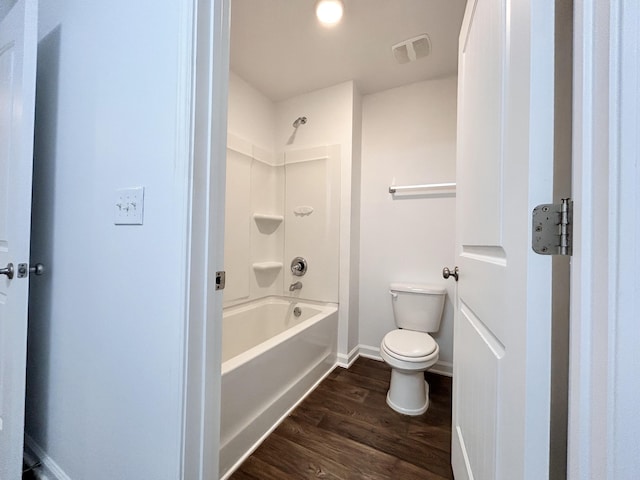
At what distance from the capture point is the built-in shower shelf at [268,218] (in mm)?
2244

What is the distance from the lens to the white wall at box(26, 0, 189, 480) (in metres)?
0.69

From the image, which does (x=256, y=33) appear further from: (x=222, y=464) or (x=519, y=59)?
(x=222, y=464)

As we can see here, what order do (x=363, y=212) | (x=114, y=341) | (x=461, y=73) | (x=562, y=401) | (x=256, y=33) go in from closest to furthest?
(x=562, y=401) → (x=114, y=341) → (x=461, y=73) → (x=256, y=33) → (x=363, y=212)

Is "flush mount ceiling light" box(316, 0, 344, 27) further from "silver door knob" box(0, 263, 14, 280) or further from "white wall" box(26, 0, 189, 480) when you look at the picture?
"silver door knob" box(0, 263, 14, 280)

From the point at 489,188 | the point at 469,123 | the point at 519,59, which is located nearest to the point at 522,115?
the point at 519,59

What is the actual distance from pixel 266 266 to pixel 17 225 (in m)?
1.53

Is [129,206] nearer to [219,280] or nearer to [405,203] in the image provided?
[219,280]

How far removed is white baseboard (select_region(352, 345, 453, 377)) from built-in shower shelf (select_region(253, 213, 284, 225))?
4.56 feet

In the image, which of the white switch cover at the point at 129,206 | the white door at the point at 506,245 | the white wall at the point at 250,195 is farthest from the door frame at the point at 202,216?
the white wall at the point at 250,195

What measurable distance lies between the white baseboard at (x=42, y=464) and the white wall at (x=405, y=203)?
6.26 ft

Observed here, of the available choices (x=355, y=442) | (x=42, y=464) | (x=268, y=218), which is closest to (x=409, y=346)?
(x=355, y=442)

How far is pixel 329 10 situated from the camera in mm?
1425

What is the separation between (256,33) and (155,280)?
1.73m

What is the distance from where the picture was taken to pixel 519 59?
1.66 ft
